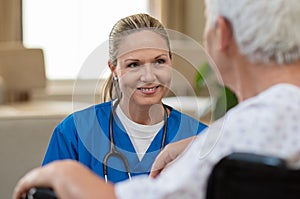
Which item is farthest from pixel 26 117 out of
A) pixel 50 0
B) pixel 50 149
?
pixel 50 0

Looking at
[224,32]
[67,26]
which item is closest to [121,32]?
[224,32]

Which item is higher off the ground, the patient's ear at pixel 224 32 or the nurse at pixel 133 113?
the patient's ear at pixel 224 32

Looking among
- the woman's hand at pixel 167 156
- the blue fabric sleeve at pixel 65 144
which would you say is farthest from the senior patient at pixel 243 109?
the blue fabric sleeve at pixel 65 144

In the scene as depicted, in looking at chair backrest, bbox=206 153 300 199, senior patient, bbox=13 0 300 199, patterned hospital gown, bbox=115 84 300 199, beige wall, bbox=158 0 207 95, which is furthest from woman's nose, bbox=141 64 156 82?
beige wall, bbox=158 0 207 95

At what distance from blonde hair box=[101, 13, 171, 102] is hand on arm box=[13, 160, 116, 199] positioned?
0.60 m

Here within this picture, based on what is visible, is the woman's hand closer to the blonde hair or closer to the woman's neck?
the woman's neck

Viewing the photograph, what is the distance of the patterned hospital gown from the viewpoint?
124 centimetres

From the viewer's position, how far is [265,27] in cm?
130

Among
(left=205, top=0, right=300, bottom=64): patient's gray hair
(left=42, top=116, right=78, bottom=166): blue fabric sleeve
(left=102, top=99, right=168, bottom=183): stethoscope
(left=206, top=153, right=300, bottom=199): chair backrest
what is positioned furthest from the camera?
(left=42, top=116, right=78, bottom=166): blue fabric sleeve

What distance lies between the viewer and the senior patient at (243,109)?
Answer: 125 cm

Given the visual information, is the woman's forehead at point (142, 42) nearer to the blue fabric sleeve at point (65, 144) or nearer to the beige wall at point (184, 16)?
the blue fabric sleeve at point (65, 144)

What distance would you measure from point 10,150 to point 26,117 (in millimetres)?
→ 179

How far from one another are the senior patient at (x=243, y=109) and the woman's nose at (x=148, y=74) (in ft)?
1.71

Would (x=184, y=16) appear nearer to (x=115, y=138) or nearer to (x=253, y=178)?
(x=115, y=138)
